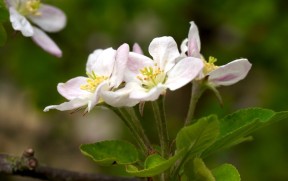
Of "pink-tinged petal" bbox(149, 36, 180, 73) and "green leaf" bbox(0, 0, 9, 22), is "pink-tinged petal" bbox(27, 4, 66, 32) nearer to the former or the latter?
"green leaf" bbox(0, 0, 9, 22)

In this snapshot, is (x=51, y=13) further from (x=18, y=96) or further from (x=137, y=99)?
(x=18, y=96)

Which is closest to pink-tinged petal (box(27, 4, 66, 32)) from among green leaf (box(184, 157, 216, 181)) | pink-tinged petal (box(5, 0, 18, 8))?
pink-tinged petal (box(5, 0, 18, 8))

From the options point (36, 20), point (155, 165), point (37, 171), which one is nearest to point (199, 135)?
point (155, 165)

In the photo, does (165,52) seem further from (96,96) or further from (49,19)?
(49,19)

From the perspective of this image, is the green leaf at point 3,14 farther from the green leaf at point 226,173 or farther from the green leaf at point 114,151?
the green leaf at point 226,173

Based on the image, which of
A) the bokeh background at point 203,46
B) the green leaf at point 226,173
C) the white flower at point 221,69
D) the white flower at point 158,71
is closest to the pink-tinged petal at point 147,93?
the white flower at point 158,71

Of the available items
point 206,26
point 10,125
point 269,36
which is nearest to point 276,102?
point 269,36
